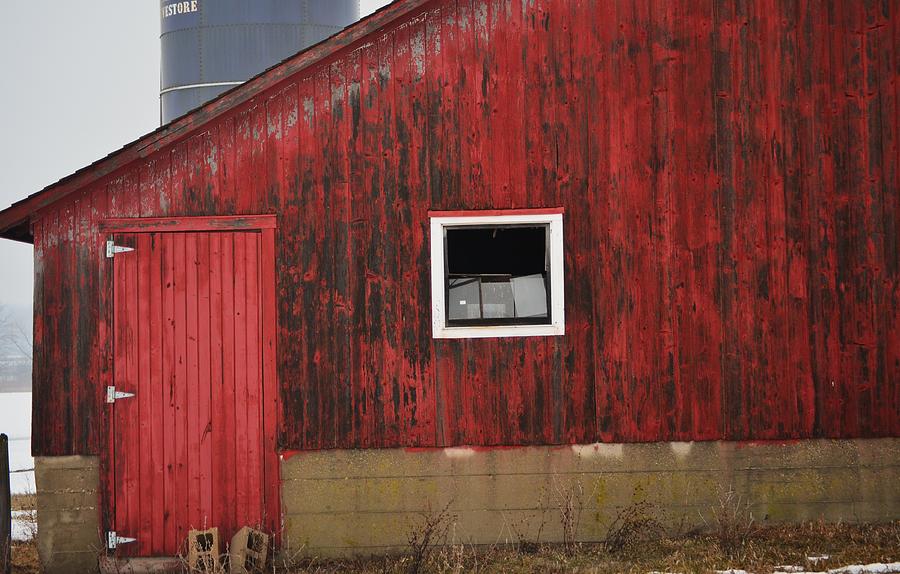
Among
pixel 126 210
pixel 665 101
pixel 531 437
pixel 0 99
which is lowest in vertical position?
pixel 531 437

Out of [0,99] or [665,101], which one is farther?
[0,99]

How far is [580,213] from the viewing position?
369 inches

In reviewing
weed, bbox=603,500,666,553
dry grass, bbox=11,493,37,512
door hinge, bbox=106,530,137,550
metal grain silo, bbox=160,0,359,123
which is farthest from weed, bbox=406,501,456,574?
metal grain silo, bbox=160,0,359,123

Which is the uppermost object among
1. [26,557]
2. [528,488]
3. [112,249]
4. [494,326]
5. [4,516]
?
[112,249]

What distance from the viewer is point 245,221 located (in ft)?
30.2

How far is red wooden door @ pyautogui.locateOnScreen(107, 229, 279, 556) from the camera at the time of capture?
9062 millimetres

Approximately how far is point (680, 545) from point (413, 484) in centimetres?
244

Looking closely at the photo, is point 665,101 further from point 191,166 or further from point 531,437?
point 191,166

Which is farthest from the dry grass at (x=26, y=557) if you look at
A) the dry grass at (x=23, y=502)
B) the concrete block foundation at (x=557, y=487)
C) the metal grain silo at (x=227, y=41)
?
the metal grain silo at (x=227, y=41)

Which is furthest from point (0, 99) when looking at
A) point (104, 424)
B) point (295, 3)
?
point (104, 424)

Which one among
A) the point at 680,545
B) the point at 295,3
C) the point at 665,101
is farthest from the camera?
the point at 295,3

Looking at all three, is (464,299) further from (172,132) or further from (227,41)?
(227,41)

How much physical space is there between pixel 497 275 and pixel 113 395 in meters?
3.67

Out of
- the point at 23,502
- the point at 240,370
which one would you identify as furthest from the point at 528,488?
the point at 23,502
